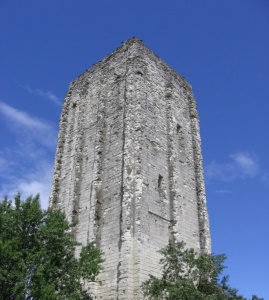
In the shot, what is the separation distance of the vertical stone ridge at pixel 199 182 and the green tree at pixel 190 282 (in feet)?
12.2

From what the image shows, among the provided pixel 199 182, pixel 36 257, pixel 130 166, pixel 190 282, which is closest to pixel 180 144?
pixel 199 182

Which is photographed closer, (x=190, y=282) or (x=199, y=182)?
(x=190, y=282)

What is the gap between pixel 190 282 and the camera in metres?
10.5

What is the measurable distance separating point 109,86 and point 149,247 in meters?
7.98

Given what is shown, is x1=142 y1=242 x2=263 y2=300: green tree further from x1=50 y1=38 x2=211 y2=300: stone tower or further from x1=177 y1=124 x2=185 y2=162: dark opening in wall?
x1=177 y1=124 x2=185 y2=162: dark opening in wall

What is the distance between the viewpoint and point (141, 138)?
578 inches

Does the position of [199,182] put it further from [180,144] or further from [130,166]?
[130,166]

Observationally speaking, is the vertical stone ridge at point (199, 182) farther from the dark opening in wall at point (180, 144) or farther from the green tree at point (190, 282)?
the green tree at point (190, 282)

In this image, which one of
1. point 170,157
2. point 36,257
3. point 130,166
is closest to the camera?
point 36,257

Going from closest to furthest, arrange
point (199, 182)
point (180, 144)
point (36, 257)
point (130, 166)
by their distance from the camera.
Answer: point (36, 257) < point (130, 166) < point (199, 182) < point (180, 144)

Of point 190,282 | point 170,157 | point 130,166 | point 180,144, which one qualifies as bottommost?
point 190,282

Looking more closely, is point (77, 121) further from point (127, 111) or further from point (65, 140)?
point (127, 111)

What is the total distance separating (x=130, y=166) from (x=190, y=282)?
16.1ft

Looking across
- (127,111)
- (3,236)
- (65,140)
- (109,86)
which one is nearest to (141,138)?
(127,111)
